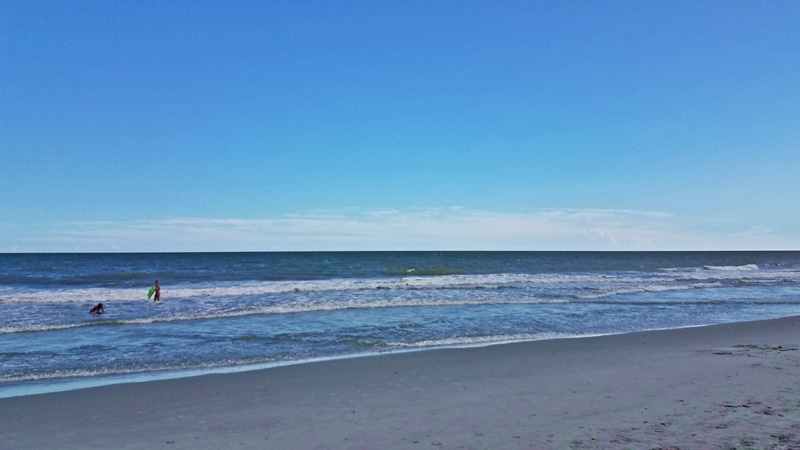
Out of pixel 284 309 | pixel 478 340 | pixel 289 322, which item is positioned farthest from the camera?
pixel 284 309

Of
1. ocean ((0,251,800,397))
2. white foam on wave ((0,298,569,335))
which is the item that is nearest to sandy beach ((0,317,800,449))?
ocean ((0,251,800,397))

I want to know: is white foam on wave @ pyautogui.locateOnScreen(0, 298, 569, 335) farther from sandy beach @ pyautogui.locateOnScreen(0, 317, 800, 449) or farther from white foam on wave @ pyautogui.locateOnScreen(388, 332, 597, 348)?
sandy beach @ pyautogui.locateOnScreen(0, 317, 800, 449)

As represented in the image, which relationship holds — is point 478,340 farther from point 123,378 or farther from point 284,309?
point 284,309

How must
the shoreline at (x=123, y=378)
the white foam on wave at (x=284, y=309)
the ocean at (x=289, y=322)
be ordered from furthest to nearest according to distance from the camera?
1. the white foam on wave at (x=284, y=309)
2. the ocean at (x=289, y=322)
3. the shoreline at (x=123, y=378)

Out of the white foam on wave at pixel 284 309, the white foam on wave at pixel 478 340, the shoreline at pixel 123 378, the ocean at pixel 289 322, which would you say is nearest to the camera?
the shoreline at pixel 123 378

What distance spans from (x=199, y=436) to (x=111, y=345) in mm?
8254

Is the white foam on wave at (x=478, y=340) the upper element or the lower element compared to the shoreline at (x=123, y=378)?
upper

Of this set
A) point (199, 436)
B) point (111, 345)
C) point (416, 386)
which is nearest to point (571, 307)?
point (416, 386)

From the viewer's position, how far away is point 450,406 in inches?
272

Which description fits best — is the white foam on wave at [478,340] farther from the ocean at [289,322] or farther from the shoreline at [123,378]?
the shoreline at [123,378]

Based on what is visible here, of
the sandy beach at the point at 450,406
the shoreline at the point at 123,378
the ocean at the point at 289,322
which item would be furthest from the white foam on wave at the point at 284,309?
the sandy beach at the point at 450,406

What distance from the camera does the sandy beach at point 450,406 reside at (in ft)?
18.2

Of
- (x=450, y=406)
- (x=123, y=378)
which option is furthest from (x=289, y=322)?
(x=450, y=406)

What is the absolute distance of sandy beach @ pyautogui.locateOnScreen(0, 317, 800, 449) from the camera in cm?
554
